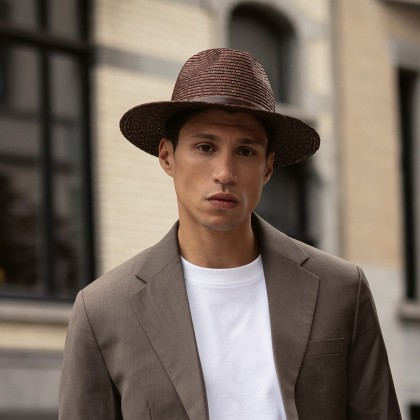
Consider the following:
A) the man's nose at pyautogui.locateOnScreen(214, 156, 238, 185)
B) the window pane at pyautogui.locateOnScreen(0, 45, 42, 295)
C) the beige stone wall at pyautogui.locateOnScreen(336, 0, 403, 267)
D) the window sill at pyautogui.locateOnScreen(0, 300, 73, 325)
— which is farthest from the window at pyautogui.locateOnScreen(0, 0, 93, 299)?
the man's nose at pyautogui.locateOnScreen(214, 156, 238, 185)

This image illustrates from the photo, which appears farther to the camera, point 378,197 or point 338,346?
point 378,197

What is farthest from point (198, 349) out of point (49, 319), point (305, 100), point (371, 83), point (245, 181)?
point (371, 83)

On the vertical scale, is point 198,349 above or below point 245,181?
below

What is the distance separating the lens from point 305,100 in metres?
14.3

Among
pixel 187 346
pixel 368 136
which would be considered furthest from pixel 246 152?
pixel 368 136

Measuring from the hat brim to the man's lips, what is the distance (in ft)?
0.80

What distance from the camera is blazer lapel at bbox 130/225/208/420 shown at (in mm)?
3717

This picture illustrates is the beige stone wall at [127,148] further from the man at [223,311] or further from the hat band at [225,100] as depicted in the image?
the hat band at [225,100]

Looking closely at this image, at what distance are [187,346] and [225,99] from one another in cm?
68

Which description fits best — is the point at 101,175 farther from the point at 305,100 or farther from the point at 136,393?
the point at 136,393

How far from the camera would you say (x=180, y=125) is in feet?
12.9

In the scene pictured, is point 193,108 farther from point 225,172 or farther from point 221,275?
point 221,275

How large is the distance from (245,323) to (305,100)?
10525mm

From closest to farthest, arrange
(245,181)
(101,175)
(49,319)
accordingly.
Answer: (245,181), (49,319), (101,175)
